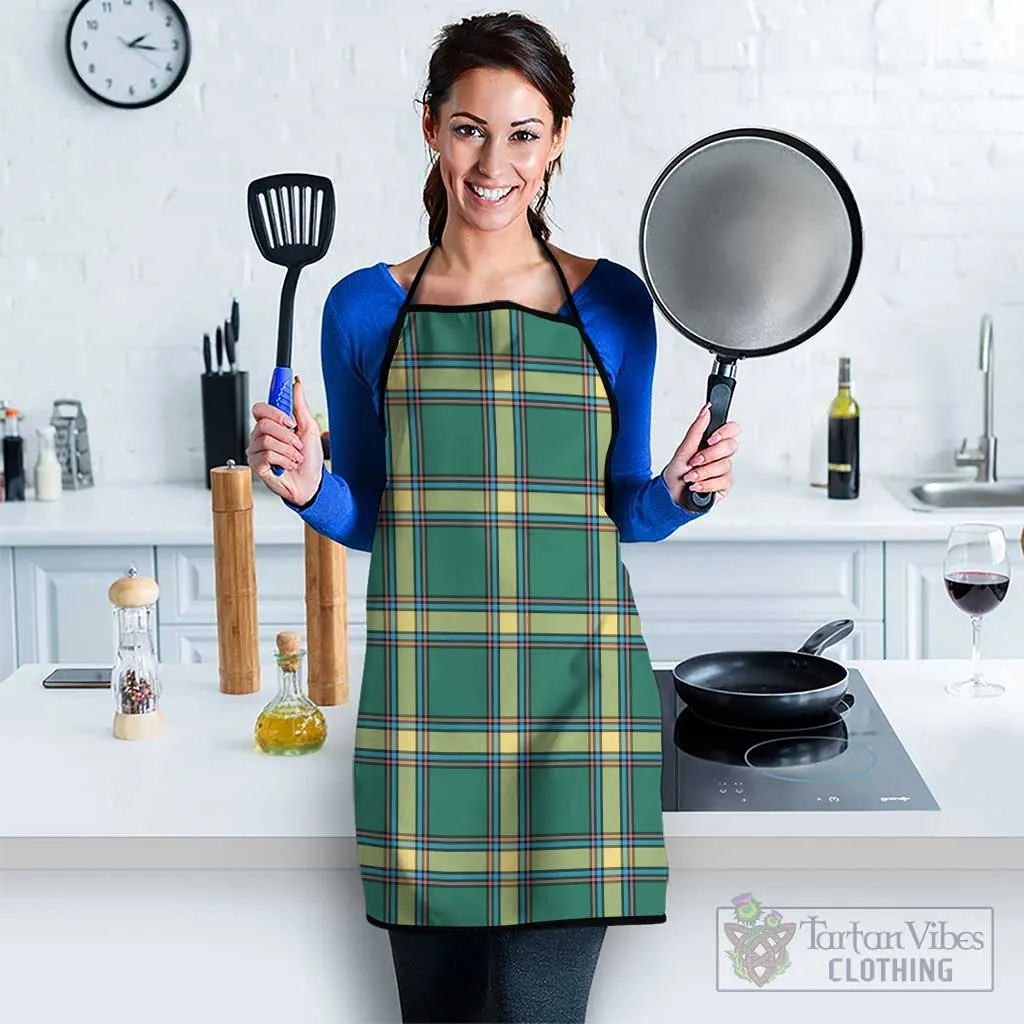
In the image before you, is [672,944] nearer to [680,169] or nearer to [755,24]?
[680,169]

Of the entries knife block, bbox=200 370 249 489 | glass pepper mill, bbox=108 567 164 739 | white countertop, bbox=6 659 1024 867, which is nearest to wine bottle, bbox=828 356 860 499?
knife block, bbox=200 370 249 489

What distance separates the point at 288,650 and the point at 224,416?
2.02m

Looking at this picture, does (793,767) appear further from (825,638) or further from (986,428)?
(986,428)

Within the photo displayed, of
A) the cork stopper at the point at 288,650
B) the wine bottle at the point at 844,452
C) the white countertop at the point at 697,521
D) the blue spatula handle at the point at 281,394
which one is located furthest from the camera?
the wine bottle at the point at 844,452

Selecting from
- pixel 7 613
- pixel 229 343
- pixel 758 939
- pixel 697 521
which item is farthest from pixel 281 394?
pixel 229 343

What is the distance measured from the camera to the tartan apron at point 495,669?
146 cm

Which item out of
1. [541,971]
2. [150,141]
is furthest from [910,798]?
[150,141]

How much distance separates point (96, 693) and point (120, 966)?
490 millimetres

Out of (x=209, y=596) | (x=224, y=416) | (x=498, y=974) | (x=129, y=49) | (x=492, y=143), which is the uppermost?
(x=129, y=49)

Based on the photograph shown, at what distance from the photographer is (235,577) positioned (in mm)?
1889

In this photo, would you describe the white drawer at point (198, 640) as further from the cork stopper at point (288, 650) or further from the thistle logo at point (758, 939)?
the thistle logo at point (758, 939)

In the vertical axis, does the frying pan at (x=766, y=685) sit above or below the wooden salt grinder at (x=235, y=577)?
below

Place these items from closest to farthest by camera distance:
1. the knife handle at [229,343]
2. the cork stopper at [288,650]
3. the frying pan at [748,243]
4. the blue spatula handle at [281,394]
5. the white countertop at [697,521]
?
1. the blue spatula handle at [281,394]
2. the frying pan at [748,243]
3. the cork stopper at [288,650]
4. the white countertop at [697,521]
5. the knife handle at [229,343]

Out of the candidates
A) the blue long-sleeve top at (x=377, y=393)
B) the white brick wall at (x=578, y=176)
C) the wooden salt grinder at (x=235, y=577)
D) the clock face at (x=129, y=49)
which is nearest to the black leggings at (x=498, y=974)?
the blue long-sleeve top at (x=377, y=393)
